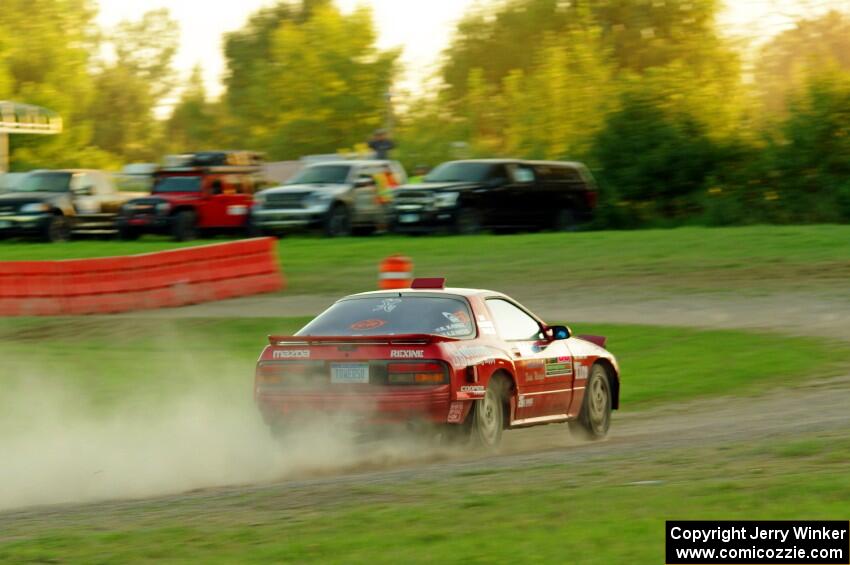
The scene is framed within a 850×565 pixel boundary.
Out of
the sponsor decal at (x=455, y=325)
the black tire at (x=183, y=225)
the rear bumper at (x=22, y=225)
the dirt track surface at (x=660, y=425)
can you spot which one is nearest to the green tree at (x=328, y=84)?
the black tire at (x=183, y=225)

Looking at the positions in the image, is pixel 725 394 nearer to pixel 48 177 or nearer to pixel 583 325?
pixel 583 325

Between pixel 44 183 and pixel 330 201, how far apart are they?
696 centimetres

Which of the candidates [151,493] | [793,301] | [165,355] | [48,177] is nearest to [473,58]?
[48,177]

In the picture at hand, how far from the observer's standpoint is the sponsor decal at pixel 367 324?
435 inches

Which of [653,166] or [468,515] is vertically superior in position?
[468,515]

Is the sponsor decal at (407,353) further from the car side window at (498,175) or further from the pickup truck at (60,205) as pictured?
the pickup truck at (60,205)

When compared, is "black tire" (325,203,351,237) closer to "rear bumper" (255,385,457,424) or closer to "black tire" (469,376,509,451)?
"black tire" (469,376,509,451)

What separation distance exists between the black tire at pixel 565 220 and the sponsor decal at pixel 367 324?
25164mm

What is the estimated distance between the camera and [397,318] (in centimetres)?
1111

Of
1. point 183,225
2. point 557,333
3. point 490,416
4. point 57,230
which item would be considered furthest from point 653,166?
point 490,416

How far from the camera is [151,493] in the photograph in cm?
947

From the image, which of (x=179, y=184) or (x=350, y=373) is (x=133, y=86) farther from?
(x=350, y=373)

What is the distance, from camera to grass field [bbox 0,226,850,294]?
25.5m

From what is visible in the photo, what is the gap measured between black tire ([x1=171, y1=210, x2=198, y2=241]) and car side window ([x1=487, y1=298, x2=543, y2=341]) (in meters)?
23.0
